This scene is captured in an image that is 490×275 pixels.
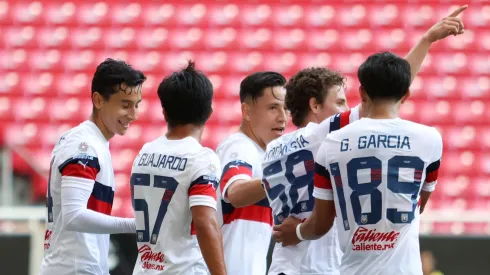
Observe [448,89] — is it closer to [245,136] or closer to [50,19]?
[50,19]

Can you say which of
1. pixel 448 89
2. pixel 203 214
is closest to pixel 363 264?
pixel 203 214

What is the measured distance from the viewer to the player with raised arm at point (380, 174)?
12.3ft

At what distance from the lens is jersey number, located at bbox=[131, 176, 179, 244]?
3.99 metres

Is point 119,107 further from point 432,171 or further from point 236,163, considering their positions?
point 432,171

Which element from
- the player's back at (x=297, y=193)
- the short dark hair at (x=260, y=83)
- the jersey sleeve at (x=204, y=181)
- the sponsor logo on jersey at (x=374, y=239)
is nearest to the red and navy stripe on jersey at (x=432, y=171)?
the sponsor logo on jersey at (x=374, y=239)

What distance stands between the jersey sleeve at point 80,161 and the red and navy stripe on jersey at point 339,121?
3.69 feet

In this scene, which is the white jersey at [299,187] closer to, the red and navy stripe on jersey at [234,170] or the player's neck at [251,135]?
the red and navy stripe on jersey at [234,170]

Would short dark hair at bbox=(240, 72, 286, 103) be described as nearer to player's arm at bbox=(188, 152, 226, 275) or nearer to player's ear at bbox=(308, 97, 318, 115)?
player's ear at bbox=(308, 97, 318, 115)

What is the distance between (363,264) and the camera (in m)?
3.79

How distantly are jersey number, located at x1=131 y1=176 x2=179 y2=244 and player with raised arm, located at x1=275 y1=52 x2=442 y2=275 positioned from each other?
655 mm

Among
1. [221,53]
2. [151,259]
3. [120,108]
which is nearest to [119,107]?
[120,108]

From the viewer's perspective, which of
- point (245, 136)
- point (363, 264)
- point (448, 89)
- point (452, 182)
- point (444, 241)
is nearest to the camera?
point (363, 264)

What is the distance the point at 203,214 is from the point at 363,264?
701mm

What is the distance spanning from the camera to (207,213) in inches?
154
